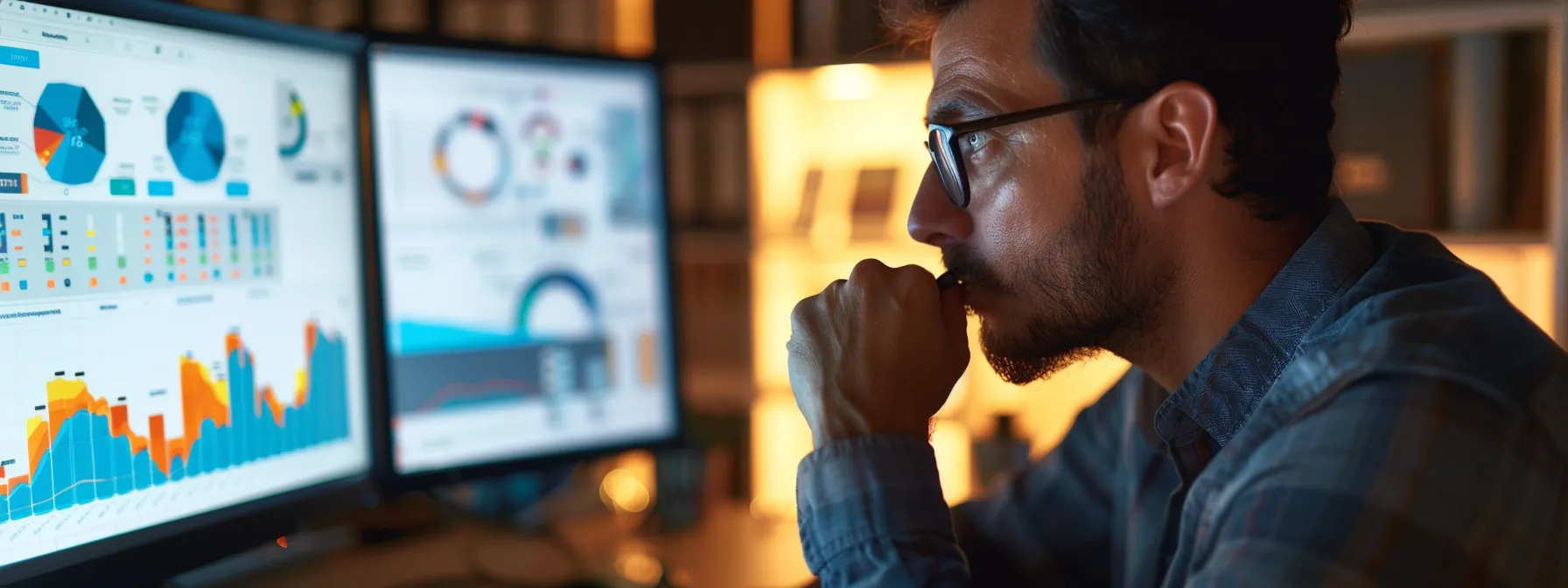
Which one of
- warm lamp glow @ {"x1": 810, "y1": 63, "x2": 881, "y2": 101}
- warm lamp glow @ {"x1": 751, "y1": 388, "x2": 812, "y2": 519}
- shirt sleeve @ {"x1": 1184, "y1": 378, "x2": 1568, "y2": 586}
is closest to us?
shirt sleeve @ {"x1": 1184, "y1": 378, "x2": 1568, "y2": 586}

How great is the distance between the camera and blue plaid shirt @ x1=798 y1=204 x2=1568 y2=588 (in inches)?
23.9

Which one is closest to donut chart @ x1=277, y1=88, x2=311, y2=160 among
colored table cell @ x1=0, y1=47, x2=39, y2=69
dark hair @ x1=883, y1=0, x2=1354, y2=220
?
colored table cell @ x1=0, y1=47, x2=39, y2=69

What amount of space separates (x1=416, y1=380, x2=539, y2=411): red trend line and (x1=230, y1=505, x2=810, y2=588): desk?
0.66 feet

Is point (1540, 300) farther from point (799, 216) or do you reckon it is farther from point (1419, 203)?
point (799, 216)

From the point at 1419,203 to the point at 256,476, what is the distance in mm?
1593

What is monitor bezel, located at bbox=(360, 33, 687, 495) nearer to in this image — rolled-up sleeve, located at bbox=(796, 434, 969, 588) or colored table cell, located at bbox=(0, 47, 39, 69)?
colored table cell, located at bbox=(0, 47, 39, 69)

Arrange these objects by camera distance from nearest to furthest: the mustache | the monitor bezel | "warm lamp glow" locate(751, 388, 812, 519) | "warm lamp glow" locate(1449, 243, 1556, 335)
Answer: the mustache
the monitor bezel
"warm lamp glow" locate(1449, 243, 1556, 335)
"warm lamp glow" locate(751, 388, 812, 519)

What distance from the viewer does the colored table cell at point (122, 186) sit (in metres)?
0.83

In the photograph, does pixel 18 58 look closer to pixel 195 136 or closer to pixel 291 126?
pixel 195 136

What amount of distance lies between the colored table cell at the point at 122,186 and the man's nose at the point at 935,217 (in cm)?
65

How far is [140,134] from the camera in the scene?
86 cm

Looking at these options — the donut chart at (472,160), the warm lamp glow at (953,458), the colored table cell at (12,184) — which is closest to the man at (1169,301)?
the donut chart at (472,160)

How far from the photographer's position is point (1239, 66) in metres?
0.85

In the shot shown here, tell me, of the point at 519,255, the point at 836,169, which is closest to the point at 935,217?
the point at 519,255
